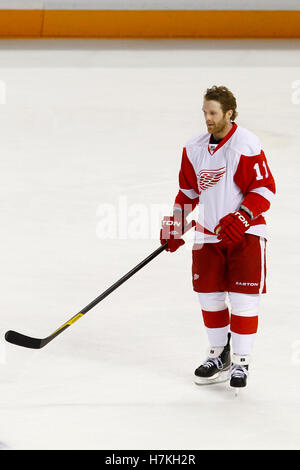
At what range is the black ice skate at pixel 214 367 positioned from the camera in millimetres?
3799

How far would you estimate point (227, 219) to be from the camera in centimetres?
355

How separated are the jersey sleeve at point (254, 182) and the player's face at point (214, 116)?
139 mm

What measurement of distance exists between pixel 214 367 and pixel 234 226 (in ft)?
1.94

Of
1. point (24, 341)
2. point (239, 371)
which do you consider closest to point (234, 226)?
point (239, 371)

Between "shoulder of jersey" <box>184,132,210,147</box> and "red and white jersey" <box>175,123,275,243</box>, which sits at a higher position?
"shoulder of jersey" <box>184,132,210,147</box>

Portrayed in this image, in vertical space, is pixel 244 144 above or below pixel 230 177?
above

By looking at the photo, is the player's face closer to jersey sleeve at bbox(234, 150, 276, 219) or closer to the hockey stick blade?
jersey sleeve at bbox(234, 150, 276, 219)

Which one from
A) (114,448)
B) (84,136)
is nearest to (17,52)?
(84,136)

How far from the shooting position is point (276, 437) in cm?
337

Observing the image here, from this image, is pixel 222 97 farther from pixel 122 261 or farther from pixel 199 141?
pixel 122 261

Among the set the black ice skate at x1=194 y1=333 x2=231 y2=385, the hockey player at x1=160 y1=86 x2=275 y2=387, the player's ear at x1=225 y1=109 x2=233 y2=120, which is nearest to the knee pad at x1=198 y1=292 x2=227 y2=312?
the hockey player at x1=160 y1=86 x2=275 y2=387

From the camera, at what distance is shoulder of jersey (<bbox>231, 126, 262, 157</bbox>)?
11.8 feet

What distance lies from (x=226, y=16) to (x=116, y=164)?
13.2ft
